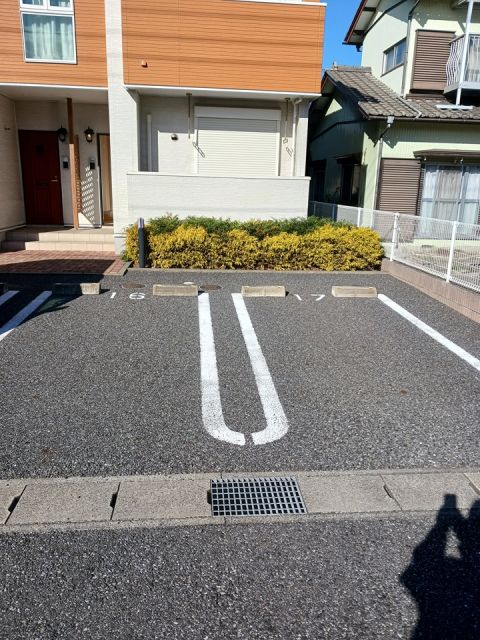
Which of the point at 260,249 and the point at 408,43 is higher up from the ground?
the point at 408,43

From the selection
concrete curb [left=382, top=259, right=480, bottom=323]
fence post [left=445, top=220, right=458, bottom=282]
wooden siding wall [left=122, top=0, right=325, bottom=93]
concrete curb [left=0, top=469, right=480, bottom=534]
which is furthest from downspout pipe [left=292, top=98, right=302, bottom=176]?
concrete curb [left=0, top=469, right=480, bottom=534]

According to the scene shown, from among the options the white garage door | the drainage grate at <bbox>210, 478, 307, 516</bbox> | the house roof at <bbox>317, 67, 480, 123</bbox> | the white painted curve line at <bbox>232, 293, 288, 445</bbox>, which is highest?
the house roof at <bbox>317, 67, 480, 123</bbox>

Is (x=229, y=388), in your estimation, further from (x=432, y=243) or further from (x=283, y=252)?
(x=283, y=252)

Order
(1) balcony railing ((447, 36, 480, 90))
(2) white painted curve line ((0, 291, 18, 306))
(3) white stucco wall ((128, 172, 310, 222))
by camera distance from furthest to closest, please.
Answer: (1) balcony railing ((447, 36, 480, 90))
(3) white stucco wall ((128, 172, 310, 222))
(2) white painted curve line ((0, 291, 18, 306))

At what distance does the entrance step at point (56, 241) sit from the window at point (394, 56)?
973 cm

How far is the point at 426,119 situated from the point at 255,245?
638 centimetres

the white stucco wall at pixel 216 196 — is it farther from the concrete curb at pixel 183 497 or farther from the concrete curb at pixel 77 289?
the concrete curb at pixel 183 497

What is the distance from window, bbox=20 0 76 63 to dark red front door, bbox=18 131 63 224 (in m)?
2.15

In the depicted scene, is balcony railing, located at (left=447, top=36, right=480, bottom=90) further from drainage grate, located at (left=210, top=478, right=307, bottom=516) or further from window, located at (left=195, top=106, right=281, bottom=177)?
drainage grate, located at (left=210, top=478, right=307, bottom=516)

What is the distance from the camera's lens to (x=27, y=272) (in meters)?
8.66

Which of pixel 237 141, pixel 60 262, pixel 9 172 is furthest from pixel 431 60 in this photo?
pixel 9 172

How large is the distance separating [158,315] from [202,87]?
6.00 meters

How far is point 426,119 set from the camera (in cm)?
1232

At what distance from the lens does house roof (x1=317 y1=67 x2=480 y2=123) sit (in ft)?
40.2
